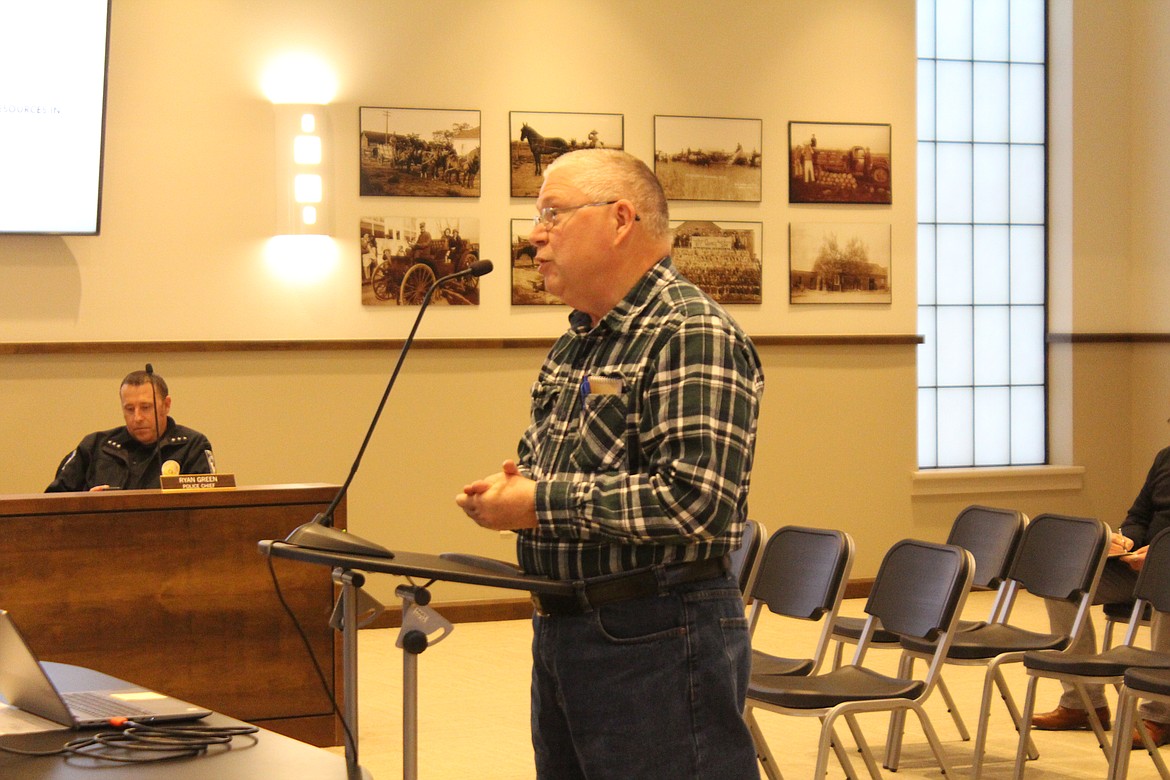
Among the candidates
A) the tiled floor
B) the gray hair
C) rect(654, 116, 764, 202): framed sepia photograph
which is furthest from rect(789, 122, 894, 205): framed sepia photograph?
the gray hair

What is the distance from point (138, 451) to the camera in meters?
5.59

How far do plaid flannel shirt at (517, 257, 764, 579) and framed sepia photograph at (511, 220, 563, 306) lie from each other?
5.31 metres

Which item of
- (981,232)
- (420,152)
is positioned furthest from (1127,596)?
(420,152)

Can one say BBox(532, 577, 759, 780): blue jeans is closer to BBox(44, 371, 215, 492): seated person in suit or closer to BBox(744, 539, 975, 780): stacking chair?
BBox(744, 539, 975, 780): stacking chair

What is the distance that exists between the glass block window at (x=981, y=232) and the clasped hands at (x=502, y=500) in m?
7.05

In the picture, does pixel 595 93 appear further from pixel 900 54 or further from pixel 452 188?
pixel 900 54

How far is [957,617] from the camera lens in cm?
400

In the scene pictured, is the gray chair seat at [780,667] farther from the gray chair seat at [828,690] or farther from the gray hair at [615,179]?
the gray hair at [615,179]

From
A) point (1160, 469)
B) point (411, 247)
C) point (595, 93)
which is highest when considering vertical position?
point (595, 93)

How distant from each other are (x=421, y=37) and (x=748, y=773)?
237 inches

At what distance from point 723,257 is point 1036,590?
3.51 meters

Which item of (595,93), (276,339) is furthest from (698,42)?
(276,339)

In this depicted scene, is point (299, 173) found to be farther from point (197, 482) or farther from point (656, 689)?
point (656, 689)

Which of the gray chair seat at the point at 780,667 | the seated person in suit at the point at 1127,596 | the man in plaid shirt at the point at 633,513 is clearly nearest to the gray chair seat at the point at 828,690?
the gray chair seat at the point at 780,667
